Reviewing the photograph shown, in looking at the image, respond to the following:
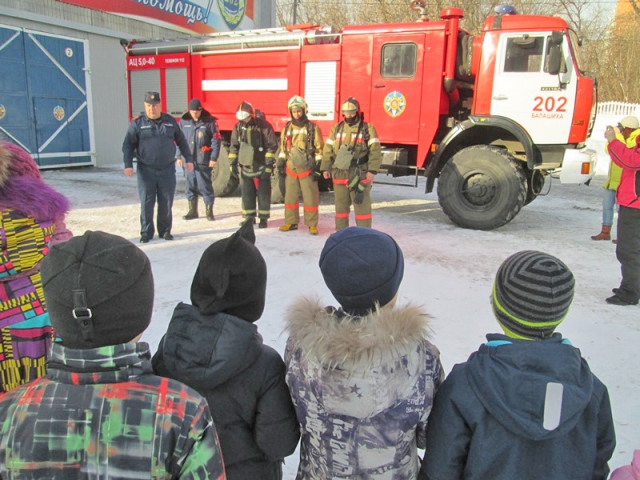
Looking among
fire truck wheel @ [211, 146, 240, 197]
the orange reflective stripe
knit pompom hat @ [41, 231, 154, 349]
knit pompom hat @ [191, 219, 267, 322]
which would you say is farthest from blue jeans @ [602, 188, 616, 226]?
knit pompom hat @ [41, 231, 154, 349]

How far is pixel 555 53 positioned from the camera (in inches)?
269

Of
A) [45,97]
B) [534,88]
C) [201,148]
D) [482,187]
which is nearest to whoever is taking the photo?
[534,88]

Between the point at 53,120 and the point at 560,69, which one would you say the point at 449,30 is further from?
the point at 53,120

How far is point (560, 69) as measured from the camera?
6.91 m

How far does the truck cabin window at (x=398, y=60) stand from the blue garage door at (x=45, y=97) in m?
8.85

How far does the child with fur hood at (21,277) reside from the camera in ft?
6.82

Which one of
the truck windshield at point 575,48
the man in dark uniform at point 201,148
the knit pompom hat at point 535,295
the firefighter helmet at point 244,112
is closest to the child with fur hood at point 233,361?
the knit pompom hat at point 535,295

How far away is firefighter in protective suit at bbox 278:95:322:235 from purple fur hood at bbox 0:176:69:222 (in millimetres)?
4959

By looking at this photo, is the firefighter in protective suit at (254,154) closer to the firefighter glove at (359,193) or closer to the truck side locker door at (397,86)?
the firefighter glove at (359,193)

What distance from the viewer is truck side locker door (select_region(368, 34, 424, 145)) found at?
7664 millimetres

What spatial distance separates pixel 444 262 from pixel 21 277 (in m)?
4.69

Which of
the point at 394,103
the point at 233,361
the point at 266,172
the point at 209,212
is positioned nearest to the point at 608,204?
the point at 394,103

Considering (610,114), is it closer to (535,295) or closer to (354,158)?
(354,158)

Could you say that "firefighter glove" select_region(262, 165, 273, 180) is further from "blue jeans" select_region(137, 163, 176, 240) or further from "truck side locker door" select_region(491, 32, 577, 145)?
"truck side locker door" select_region(491, 32, 577, 145)
